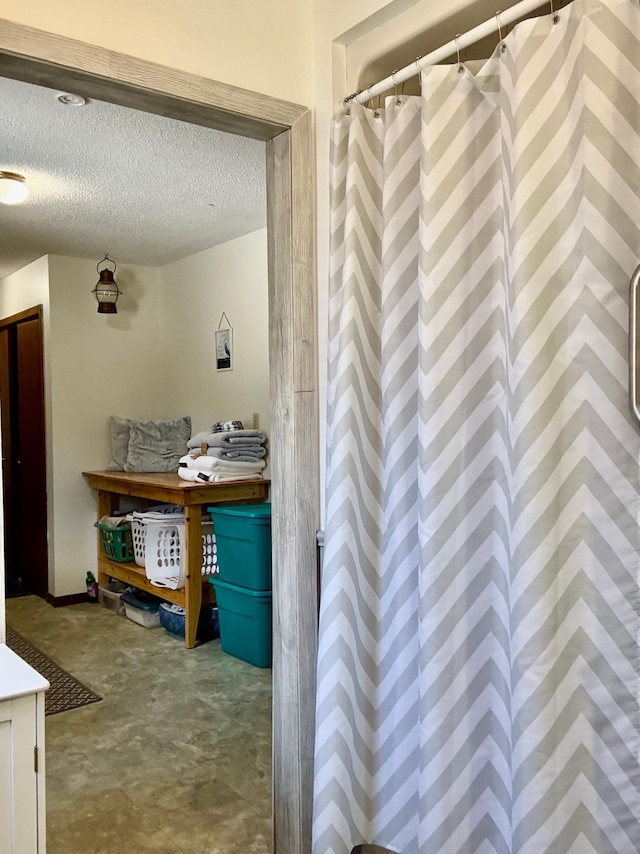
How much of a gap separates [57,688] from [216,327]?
2.28 metres

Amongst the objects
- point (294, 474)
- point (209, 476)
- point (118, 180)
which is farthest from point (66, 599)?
point (294, 474)

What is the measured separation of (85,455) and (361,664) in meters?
3.58

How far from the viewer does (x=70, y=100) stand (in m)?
2.37

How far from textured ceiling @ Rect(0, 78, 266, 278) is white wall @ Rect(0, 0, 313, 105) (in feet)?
2.97

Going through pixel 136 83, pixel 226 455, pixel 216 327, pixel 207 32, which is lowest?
pixel 226 455

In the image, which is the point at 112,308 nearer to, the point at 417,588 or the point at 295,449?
the point at 295,449

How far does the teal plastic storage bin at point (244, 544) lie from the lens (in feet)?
10.9

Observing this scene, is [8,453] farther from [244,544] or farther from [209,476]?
[244,544]

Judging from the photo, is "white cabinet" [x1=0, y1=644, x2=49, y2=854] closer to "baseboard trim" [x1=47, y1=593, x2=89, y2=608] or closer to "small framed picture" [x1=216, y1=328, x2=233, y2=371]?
"small framed picture" [x1=216, y1=328, x2=233, y2=371]

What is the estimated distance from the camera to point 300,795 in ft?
5.80

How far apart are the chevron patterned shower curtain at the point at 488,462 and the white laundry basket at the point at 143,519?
2449 mm

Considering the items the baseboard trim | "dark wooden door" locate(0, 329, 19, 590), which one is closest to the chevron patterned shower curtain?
the baseboard trim

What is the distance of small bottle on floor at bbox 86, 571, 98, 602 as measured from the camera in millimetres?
4641

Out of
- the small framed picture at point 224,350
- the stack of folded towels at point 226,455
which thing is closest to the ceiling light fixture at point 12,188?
the small framed picture at point 224,350
